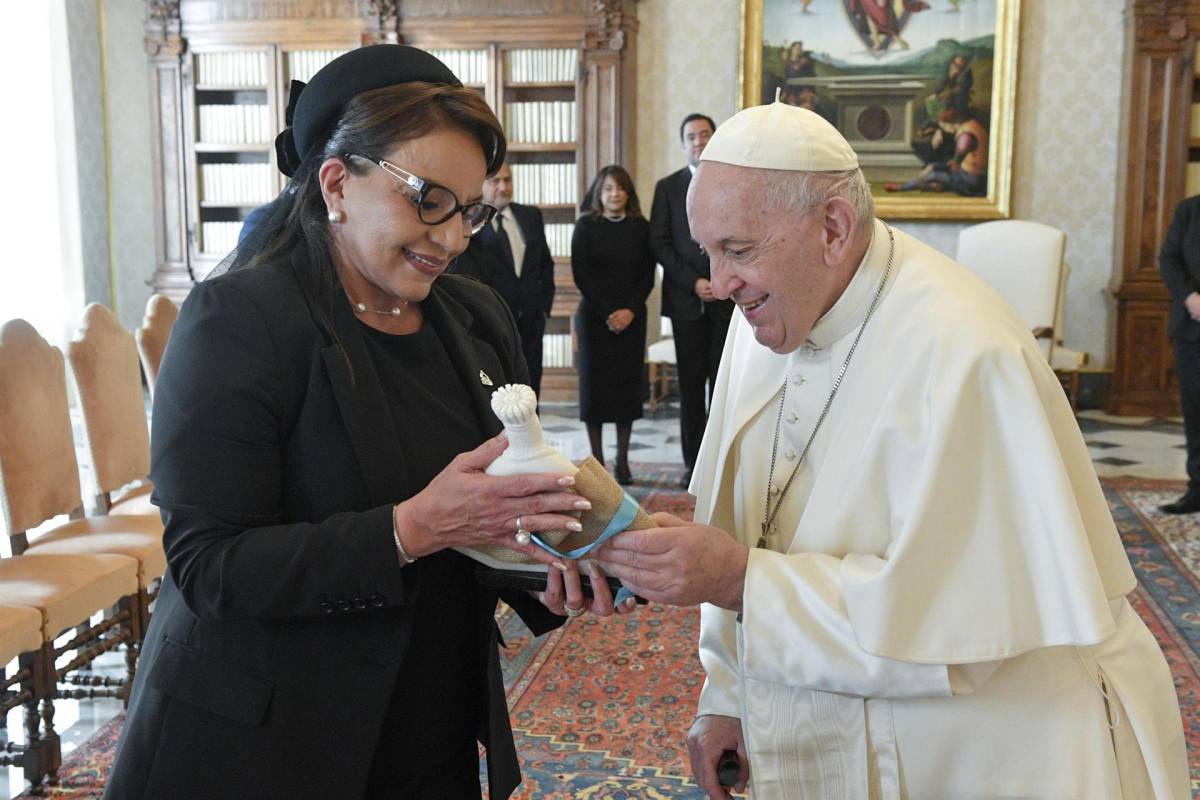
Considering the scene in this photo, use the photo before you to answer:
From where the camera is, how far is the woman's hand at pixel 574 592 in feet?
5.11

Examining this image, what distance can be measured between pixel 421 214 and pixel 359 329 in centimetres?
18

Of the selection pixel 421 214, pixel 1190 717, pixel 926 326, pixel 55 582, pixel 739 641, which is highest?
pixel 421 214

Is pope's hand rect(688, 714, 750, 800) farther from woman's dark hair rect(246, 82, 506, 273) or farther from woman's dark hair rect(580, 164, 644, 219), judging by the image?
woman's dark hair rect(580, 164, 644, 219)

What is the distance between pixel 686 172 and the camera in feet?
22.1

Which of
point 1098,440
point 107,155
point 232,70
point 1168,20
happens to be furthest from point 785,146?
point 107,155

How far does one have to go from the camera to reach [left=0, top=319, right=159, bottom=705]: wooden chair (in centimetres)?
337

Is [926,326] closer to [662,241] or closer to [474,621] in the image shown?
[474,621]

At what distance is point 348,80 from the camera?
156cm

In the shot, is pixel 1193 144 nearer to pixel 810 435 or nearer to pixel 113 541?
pixel 113 541

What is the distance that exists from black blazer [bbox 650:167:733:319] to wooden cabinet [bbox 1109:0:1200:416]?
4.44m

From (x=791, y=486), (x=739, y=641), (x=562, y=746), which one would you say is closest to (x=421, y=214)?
(x=791, y=486)

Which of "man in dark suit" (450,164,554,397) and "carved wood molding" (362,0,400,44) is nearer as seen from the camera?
"man in dark suit" (450,164,554,397)

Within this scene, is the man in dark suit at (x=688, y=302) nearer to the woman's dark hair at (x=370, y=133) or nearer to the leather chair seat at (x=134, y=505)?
the leather chair seat at (x=134, y=505)

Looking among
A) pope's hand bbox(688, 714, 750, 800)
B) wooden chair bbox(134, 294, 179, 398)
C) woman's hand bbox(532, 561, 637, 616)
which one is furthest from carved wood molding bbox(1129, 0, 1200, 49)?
woman's hand bbox(532, 561, 637, 616)
